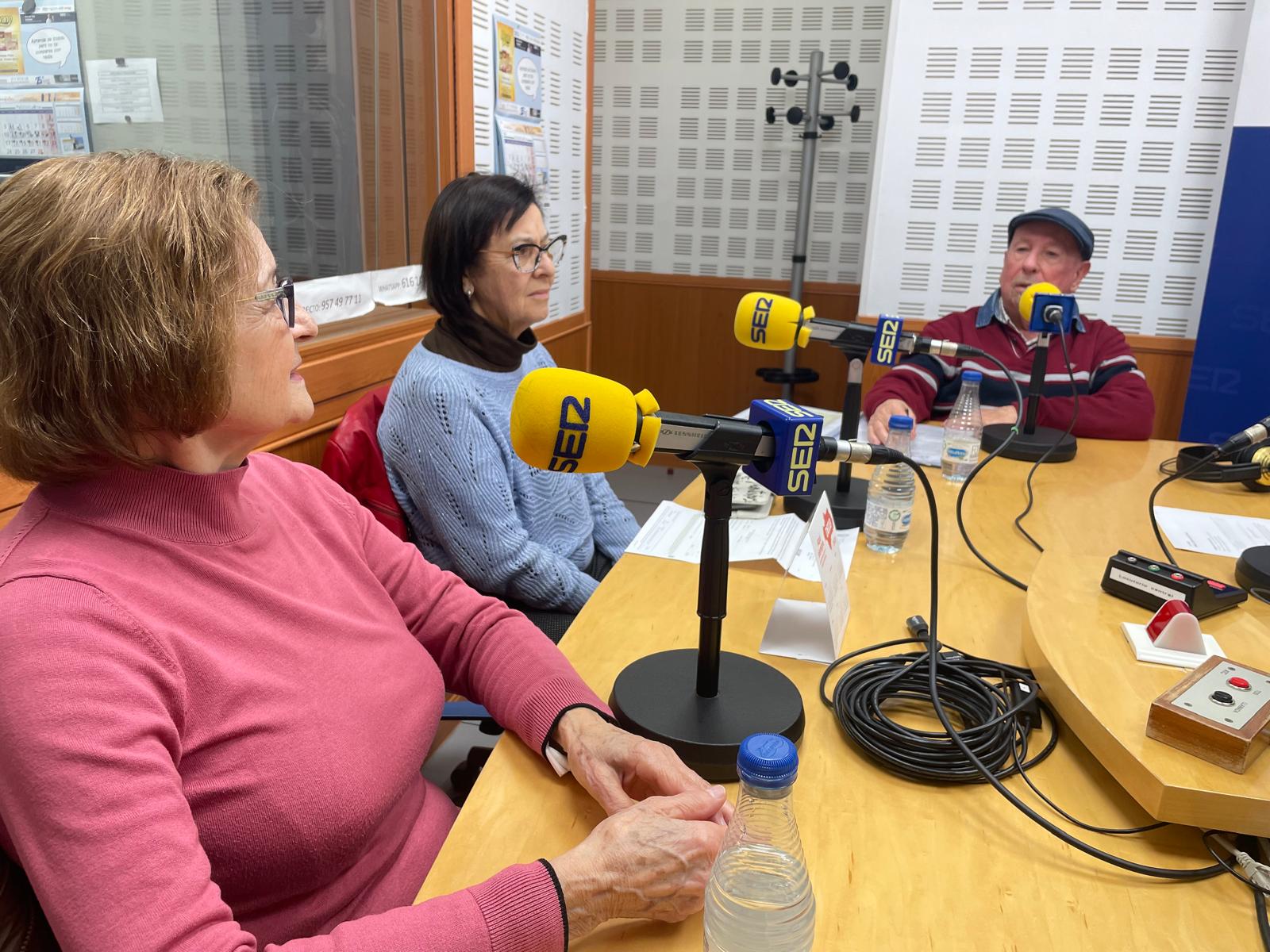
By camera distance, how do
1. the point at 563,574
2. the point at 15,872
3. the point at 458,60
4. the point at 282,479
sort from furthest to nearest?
the point at 458,60
the point at 563,574
the point at 282,479
the point at 15,872

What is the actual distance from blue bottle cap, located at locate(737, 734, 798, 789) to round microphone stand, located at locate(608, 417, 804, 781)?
269mm

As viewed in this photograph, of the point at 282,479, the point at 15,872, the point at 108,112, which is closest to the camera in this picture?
the point at 15,872

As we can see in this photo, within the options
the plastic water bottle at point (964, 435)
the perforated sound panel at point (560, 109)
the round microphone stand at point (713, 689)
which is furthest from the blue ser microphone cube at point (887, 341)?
the perforated sound panel at point (560, 109)

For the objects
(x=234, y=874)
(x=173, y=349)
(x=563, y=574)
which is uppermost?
(x=173, y=349)

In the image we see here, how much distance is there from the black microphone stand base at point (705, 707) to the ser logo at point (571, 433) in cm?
31

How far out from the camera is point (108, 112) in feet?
5.41

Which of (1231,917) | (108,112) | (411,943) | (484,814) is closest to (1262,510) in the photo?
(1231,917)

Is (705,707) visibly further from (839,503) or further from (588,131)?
(588,131)

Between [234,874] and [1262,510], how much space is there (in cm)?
189

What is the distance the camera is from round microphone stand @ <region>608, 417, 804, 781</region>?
91 centimetres

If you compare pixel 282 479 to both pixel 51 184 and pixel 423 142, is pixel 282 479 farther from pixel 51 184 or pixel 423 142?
pixel 423 142

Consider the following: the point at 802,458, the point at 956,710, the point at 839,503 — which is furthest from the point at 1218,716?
the point at 839,503

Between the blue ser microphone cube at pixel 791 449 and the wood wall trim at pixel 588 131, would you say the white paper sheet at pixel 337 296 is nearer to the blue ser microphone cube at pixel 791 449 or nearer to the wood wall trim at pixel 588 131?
the blue ser microphone cube at pixel 791 449

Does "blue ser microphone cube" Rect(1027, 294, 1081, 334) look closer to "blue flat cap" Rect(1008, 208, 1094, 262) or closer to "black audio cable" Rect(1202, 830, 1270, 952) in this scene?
"blue flat cap" Rect(1008, 208, 1094, 262)
